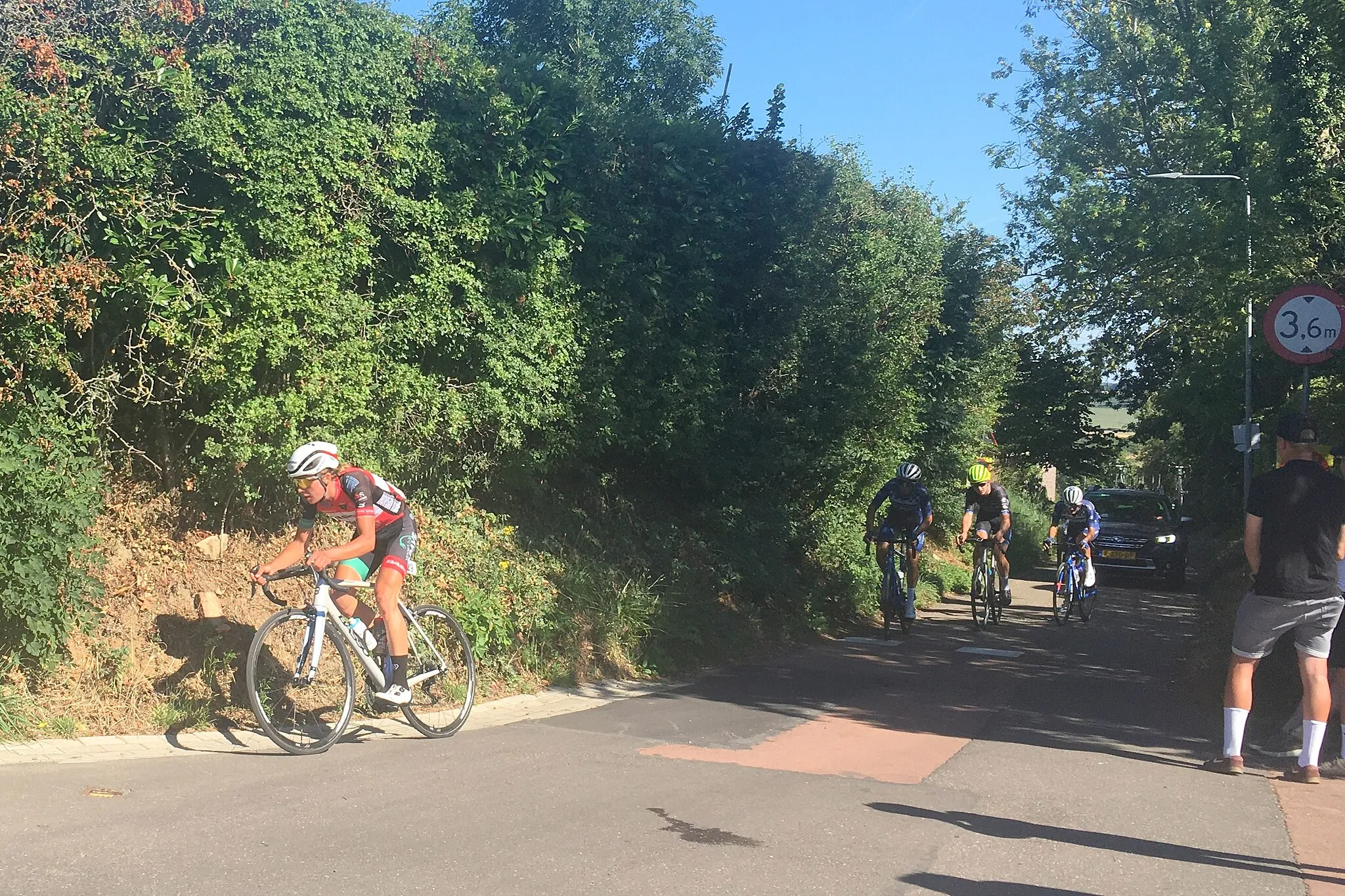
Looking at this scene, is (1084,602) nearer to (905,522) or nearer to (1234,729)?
(905,522)

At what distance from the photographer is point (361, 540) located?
23.4 ft

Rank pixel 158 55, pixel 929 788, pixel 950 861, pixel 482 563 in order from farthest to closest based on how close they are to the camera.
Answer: pixel 482 563 → pixel 158 55 → pixel 929 788 → pixel 950 861

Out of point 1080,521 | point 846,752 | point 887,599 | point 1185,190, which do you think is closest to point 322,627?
point 846,752

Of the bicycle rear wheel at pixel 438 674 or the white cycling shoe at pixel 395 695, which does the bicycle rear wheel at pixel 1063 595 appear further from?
the white cycling shoe at pixel 395 695

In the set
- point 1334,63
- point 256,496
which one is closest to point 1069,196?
point 1334,63

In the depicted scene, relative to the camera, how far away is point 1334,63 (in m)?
11.0

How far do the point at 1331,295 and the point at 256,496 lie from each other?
822 centimetres

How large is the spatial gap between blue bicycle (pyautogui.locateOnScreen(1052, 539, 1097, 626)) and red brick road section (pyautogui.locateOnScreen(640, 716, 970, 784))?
8458mm

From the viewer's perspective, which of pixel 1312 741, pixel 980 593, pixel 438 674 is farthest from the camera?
pixel 980 593

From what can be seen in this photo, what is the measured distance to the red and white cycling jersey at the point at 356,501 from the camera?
23.3 ft

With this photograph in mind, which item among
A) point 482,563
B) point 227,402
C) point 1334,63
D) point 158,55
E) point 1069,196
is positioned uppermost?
point 1069,196

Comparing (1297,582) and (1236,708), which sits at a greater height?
(1297,582)

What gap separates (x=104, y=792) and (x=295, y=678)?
4.54 ft

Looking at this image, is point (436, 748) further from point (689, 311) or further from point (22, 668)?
point (689, 311)
